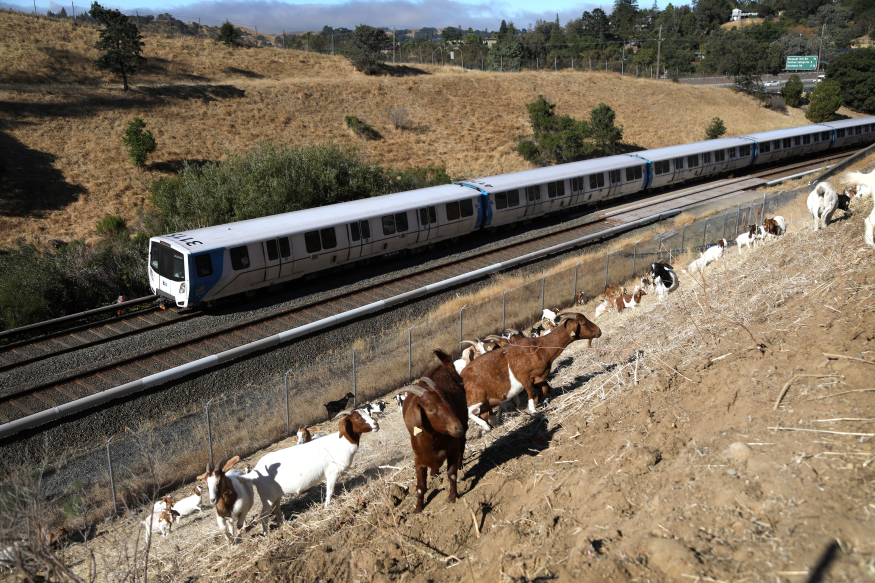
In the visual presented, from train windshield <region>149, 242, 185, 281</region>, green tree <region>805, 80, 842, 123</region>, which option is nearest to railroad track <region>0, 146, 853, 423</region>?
train windshield <region>149, 242, 185, 281</region>

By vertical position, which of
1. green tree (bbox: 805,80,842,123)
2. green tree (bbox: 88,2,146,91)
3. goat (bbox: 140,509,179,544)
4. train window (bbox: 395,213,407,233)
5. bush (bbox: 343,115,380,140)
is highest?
green tree (bbox: 88,2,146,91)

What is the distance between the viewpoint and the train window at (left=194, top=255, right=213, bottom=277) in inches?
675

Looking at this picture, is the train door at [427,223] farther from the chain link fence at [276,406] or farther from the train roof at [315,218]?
the chain link fence at [276,406]

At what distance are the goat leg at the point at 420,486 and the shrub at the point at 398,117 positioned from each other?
162 ft

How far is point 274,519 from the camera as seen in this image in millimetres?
8602

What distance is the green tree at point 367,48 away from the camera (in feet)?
203

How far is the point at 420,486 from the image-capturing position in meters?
7.34

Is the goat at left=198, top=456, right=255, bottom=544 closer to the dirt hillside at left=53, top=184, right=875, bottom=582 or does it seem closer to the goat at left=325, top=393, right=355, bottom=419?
the dirt hillside at left=53, top=184, right=875, bottom=582

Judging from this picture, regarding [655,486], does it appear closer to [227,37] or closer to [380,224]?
[380,224]

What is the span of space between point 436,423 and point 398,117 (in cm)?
4999

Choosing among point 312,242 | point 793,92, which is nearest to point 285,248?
point 312,242

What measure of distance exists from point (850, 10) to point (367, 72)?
136 m

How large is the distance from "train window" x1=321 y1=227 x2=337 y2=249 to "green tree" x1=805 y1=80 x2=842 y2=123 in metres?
70.4

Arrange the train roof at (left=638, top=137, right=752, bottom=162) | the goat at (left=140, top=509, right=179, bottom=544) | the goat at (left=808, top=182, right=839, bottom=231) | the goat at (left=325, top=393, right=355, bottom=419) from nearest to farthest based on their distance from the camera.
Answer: the goat at (left=140, top=509, right=179, bottom=544)
the goat at (left=325, top=393, right=355, bottom=419)
the goat at (left=808, top=182, right=839, bottom=231)
the train roof at (left=638, top=137, right=752, bottom=162)
